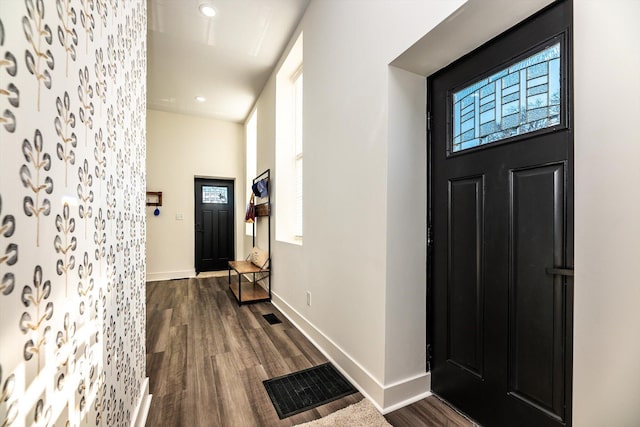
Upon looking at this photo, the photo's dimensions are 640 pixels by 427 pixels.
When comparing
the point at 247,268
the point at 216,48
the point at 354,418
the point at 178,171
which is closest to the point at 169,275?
the point at 178,171

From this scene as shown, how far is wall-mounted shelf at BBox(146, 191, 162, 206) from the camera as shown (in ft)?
16.0

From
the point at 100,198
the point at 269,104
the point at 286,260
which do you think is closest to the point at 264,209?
the point at 286,260

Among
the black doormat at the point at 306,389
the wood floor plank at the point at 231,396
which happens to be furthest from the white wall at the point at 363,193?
the wood floor plank at the point at 231,396

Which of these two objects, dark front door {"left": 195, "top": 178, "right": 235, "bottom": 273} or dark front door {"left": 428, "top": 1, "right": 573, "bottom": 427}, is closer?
dark front door {"left": 428, "top": 1, "right": 573, "bottom": 427}

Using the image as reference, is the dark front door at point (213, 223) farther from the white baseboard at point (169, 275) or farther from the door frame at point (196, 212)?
the white baseboard at point (169, 275)

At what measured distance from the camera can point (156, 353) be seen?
2191 millimetres

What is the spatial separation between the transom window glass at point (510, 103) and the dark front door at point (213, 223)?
16.6 feet

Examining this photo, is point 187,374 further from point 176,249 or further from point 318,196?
point 176,249

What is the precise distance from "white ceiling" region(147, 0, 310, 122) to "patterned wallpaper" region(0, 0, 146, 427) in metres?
1.94

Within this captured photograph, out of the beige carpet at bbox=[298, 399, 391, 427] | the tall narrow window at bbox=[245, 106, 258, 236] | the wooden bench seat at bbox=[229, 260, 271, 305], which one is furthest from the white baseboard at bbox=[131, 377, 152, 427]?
the tall narrow window at bbox=[245, 106, 258, 236]

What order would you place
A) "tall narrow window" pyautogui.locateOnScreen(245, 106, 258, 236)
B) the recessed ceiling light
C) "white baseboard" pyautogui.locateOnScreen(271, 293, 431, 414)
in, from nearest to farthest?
"white baseboard" pyautogui.locateOnScreen(271, 293, 431, 414), the recessed ceiling light, "tall narrow window" pyautogui.locateOnScreen(245, 106, 258, 236)

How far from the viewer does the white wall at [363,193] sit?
1561mm

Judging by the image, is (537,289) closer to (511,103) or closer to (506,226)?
(506,226)

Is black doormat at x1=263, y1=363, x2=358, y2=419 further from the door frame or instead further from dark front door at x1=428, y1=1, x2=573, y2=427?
the door frame
